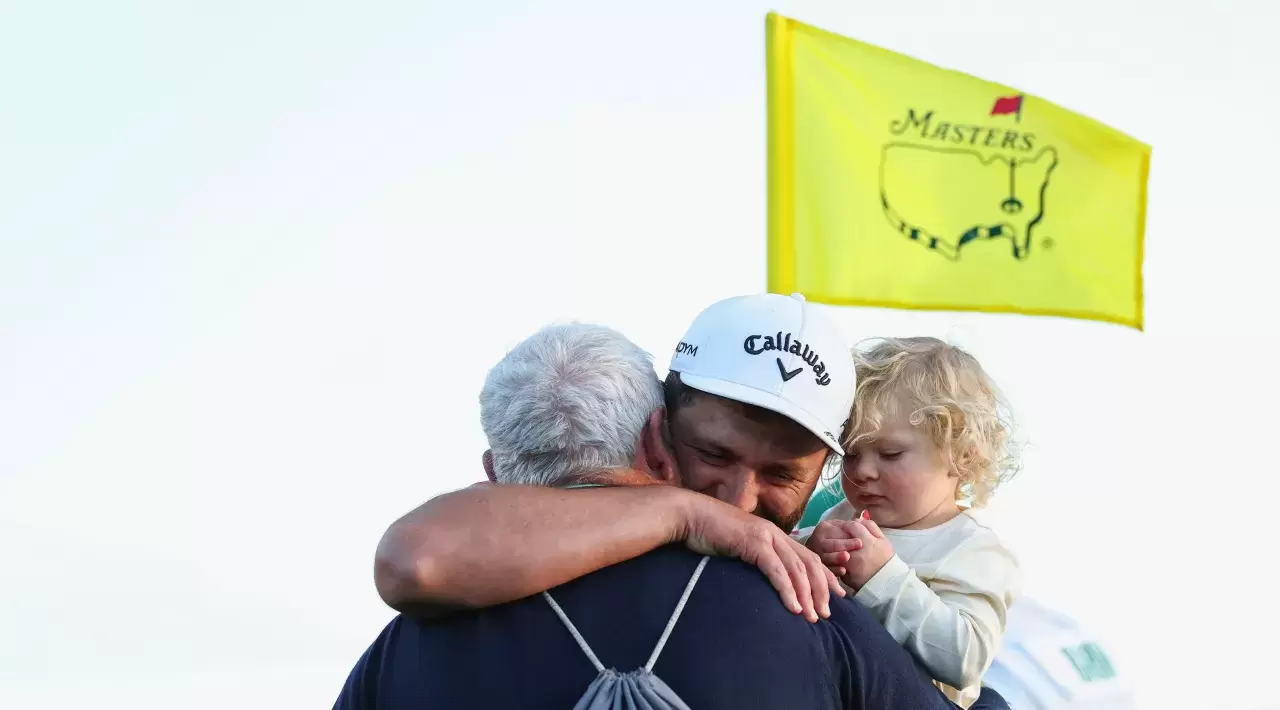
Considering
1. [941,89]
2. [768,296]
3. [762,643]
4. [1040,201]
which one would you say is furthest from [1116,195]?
[762,643]

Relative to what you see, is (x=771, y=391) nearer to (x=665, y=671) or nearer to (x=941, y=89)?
(x=665, y=671)

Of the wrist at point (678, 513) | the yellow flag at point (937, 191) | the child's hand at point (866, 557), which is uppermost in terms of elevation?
the yellow flag at point (937, 191)

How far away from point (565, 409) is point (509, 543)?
350mm

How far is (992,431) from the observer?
3980 mm

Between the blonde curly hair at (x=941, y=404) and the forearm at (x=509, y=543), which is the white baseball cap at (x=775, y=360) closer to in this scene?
the blonde curly hair at (x=941, y=404)

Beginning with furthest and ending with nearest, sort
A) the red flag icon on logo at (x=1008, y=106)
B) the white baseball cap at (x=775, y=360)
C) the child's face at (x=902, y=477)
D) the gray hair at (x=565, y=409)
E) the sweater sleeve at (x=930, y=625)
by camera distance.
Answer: the red flag icon on logo at (x=1008, y=106), the child's face at (x=902, y=477), the white baseball cap at (x=775, y=360), the sweater sleeve at (x=930, y=625), the gray hair at (x=565, y=409)

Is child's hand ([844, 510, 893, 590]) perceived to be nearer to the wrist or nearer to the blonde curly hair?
the wrist

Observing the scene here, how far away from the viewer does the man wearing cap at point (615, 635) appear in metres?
2.52

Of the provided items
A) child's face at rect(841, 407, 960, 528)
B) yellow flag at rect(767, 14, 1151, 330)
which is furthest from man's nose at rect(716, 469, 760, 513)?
yellow flag at rect(767, 14, 1151, 330)

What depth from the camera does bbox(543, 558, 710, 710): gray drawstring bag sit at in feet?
8.00

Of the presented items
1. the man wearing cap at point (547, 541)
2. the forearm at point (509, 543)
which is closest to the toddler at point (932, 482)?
the man wearing cap at point (547, 541)

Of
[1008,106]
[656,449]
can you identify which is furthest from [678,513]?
[1008,106]

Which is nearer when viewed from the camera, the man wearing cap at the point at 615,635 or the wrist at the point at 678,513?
the man wearing cap at the point at 615,635

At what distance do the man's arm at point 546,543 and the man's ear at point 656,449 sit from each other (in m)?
0.22
